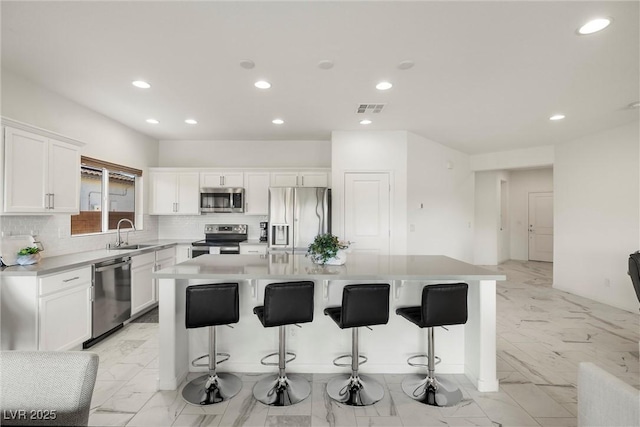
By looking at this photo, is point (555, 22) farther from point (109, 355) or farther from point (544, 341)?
point (109, 355)

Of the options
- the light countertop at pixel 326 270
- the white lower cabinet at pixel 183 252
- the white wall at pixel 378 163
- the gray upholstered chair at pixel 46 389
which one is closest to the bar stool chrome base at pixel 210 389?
the light countertop at pixel 326 270

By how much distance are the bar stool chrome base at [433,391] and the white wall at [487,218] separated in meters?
6.07

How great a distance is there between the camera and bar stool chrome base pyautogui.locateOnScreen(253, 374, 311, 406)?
7.31ft

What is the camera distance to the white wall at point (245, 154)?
18.0ft

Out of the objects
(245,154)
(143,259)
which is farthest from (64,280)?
(245,154)

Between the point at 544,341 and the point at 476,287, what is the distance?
1.65 meters

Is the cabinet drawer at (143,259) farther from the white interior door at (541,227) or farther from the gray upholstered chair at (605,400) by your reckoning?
the white interior door at (541,227)

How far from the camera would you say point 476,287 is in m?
2.49

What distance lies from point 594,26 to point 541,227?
7691 millimetres

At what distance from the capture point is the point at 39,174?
9.45 ft

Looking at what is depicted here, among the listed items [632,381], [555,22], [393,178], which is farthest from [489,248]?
[555,22]

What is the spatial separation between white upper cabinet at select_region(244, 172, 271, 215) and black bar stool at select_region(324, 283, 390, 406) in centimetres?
308

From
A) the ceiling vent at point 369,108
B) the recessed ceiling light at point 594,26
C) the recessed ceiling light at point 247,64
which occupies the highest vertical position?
the ceiling vent at point 369,108

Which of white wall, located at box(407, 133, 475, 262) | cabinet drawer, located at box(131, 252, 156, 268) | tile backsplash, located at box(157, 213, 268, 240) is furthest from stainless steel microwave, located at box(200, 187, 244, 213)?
white wall, located at box(407, 133, 475, 262)
